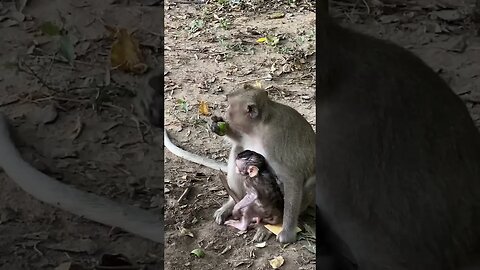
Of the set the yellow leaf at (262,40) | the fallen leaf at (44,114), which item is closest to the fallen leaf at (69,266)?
the fallen leaf at (44,114)

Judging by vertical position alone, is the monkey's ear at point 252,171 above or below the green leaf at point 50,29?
below

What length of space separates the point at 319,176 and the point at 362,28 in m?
0.31

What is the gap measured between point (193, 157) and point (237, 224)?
0.46 m

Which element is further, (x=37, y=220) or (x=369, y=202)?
(x=369, y=202)

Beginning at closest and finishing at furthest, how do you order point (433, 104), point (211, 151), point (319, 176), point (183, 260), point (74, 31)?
point (74, 31), point (433, 104), point (319, 176), point (183, 260), point (211, 151)

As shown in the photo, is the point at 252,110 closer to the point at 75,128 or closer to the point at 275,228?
the point at 275,228

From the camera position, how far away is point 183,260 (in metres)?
2.73

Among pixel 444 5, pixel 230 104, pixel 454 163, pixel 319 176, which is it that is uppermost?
pixel 444 5

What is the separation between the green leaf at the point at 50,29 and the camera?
101 centimetres

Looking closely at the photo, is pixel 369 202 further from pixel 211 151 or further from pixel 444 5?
pixel 211 151

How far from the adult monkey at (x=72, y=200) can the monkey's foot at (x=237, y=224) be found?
1896 millimetres

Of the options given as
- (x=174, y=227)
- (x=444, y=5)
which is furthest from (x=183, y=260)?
(x=444, y=5)

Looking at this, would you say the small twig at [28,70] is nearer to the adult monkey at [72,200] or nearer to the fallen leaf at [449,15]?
the adult monkey at [72,200]

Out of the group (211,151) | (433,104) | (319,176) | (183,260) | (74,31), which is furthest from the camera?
(211,151)
